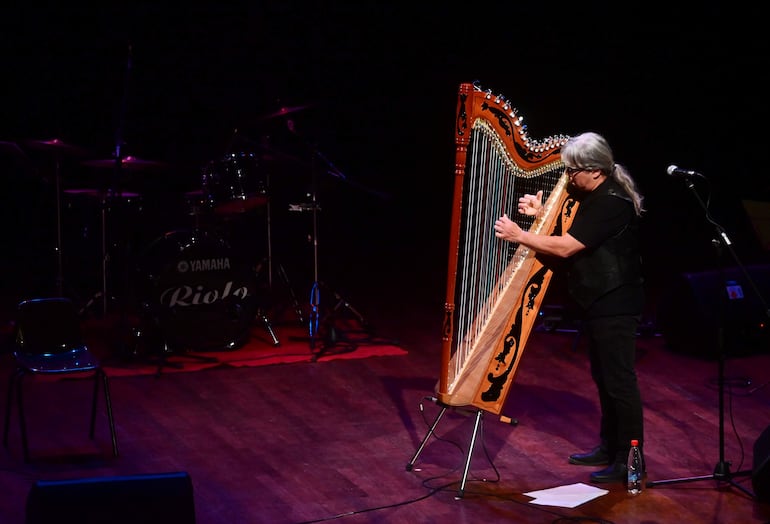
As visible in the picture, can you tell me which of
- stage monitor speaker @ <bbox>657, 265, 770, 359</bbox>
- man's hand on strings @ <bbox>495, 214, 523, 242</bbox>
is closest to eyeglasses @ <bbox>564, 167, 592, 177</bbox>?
man's hand on strings @ <bbox>495, 214, 523, 242</bbox>

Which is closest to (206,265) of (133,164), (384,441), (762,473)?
(133,164)

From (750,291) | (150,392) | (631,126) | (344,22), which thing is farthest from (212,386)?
(631,126)

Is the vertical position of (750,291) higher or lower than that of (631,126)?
lower

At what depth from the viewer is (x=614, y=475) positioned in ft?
14.1

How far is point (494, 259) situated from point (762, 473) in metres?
1.44

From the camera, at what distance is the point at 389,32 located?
941 centimetres

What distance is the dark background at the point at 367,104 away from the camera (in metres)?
8.48

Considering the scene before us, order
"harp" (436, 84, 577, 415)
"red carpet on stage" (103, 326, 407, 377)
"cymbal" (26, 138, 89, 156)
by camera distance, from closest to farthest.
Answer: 1. "harp" (436, 84, 577, 415)
2. "red carpet on stage" (103, 326, 407, 377)
3. "cymbal" (26, 138, 89, 156)

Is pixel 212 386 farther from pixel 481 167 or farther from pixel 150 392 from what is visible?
pixel 481 167

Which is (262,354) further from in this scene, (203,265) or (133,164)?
(133,164)

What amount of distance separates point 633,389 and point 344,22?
585 cm

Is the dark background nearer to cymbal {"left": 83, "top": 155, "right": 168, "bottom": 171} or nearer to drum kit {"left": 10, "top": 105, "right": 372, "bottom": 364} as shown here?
drum kit {"left": 10, "top": 105, "right": 372, "bottom": 364}

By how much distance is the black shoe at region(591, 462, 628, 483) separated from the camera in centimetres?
430

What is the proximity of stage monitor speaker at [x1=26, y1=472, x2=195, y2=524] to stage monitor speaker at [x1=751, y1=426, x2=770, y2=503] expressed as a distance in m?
2.79
